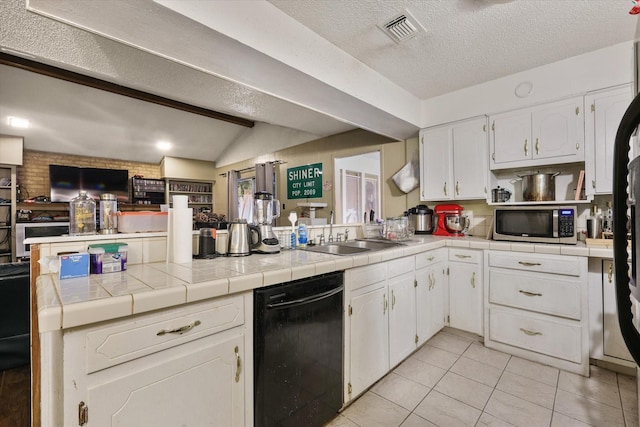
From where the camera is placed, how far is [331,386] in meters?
1.51

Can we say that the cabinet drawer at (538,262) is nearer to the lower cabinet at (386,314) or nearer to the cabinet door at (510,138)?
the lower cabinet at (386,314)

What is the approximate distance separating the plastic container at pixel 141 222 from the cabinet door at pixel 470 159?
8.95 ft

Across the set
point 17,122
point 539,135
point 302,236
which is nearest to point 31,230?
point 17,122

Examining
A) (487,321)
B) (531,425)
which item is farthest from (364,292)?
(487,321)

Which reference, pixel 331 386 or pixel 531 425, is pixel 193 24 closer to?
pixel 331 386

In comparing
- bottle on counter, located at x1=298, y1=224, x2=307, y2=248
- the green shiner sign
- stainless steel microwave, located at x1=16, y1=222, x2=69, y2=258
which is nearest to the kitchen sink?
bottle on counter, located at x1=298, y1=224, x2=307, y2=248

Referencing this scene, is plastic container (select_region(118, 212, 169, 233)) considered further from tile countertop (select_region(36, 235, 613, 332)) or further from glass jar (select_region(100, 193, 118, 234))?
→ tile countertop (select_region(36, 235, 613, 332))

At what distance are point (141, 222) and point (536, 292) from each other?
286 cm

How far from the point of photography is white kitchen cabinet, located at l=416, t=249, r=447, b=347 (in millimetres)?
2297

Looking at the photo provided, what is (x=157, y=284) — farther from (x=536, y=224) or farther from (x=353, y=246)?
(x=536, y=224)

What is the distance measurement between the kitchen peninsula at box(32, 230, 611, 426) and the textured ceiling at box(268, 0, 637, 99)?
1.58 metres

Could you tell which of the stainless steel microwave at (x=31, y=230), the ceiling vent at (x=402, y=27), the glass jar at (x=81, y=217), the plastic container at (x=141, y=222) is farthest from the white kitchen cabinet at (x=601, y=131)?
the stainless steel microwave at (x=31, y=230)

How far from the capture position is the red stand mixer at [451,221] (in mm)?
2914

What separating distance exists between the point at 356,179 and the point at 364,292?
12.2 ft
